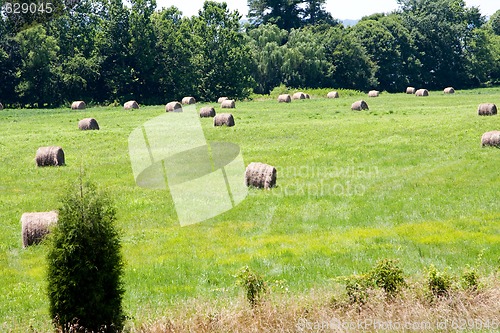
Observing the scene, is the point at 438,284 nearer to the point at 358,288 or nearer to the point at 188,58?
the point at 358,288

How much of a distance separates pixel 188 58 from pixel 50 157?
51.9 metres

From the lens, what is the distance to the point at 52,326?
359 inches

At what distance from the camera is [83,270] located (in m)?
8.89

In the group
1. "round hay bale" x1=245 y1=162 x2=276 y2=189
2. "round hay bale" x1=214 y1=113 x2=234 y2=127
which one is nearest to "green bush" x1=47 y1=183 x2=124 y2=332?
"round hay bale" x1=245 y1=162 x2=276 y2=189

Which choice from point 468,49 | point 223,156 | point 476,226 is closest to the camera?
point 476,226

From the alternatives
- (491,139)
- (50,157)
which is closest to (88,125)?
(50,157)

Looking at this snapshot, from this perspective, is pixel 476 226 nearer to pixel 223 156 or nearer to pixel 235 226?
pixel 235 226

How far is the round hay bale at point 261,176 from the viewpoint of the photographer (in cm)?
2067


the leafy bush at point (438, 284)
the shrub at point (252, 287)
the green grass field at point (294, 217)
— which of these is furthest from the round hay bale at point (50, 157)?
the leafy bush at point (438, 284)

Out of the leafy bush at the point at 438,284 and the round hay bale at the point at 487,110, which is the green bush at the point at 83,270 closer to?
the leafy bush at the point at 438,284

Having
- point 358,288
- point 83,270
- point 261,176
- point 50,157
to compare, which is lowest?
point 50,157

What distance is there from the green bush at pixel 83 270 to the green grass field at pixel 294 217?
0.74 m

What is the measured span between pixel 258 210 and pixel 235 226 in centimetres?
158

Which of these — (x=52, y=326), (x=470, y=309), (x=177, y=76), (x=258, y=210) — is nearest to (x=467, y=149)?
(x=258, y=210)
